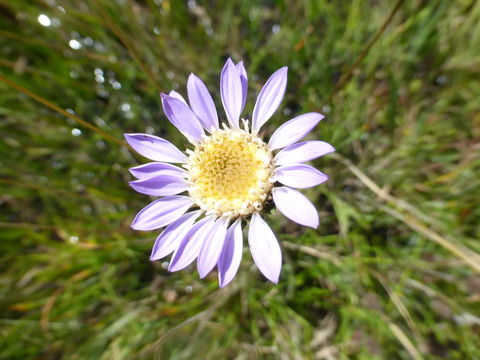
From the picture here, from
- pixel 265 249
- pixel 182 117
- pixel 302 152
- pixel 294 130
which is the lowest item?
pixel 265 249

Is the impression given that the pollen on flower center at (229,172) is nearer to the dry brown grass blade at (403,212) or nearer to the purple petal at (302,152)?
the purple petal at (302,152)

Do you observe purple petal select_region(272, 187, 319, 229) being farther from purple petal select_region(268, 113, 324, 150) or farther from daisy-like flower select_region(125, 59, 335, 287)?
purple petal select_region(268, 113, 324, 150)

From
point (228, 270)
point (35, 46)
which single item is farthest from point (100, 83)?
point (228, 270)

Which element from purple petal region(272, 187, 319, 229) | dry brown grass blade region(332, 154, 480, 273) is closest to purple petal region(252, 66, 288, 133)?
purple petal region(272, 187, 319, 229)

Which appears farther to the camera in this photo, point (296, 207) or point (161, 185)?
point (161, 185)

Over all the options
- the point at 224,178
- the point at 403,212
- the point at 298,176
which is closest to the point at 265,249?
the point at 298,176

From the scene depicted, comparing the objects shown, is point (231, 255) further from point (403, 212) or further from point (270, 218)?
point (403, 212)

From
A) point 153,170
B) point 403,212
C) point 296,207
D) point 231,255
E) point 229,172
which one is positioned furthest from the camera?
point 403,212
